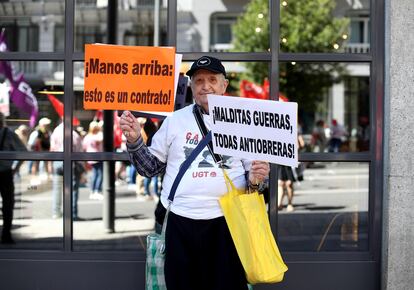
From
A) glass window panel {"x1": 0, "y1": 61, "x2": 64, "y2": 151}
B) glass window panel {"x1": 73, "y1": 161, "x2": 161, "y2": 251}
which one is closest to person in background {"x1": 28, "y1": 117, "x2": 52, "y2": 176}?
glass window panel {"x1": 0, "y1": 61, "x2": 64, "y2": 151}

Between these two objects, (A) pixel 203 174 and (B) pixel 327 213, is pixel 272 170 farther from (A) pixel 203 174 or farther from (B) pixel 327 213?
(B) pixel 327 213

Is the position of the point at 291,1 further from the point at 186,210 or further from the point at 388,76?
the point at 186,210

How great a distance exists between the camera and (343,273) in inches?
192

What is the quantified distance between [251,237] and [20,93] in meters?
7.27

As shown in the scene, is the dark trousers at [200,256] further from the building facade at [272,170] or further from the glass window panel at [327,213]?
the glass window panel at [327,213]

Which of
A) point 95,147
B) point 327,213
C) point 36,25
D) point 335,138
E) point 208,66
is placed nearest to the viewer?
point 208,66

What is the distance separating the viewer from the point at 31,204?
10578 millimetres

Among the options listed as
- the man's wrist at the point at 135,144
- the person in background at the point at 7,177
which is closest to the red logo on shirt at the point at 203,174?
the man's wrist at the point at 135,144

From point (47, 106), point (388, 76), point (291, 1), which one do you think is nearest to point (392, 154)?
point (388, 76)

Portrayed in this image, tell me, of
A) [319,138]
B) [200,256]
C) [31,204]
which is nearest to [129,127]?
[200,256]

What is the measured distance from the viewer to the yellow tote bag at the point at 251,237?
349cm

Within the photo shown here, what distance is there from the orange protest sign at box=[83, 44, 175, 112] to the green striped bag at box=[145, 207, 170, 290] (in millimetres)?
752

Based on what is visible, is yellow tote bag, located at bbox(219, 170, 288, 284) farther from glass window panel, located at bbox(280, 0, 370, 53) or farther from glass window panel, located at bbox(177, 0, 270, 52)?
glass window panel, located at bbox(177, 0, 270, 52)

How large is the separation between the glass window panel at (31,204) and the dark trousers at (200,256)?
2.97 meters
